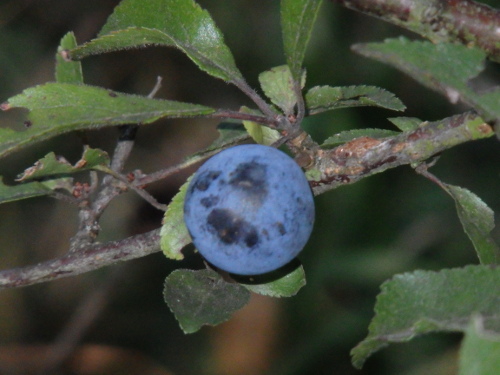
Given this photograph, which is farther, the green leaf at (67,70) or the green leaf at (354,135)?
the green leaf at (67,70)

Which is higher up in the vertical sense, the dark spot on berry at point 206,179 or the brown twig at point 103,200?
the dark spot on berry at point 206,179

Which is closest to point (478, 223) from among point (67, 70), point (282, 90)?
point (282, 90)

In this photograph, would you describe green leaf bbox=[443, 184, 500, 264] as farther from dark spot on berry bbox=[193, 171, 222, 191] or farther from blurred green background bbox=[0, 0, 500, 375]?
blurred green background bbox=[0, 0, 500, 375]

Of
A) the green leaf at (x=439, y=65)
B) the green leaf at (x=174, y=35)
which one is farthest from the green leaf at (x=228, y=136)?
the green leaf at (x=439, y=65)

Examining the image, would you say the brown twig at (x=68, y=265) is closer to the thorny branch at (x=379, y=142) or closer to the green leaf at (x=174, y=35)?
the thorny branch at (x=379, y=142)

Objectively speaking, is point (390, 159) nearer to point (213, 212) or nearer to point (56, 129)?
point (213, 212)

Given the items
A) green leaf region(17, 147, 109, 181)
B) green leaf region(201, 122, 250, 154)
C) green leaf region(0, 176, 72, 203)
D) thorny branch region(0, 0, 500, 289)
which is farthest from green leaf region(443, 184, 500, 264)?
green leaf region(0, 176, 72, 203)

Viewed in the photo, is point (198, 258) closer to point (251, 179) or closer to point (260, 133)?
point (260, 133)
